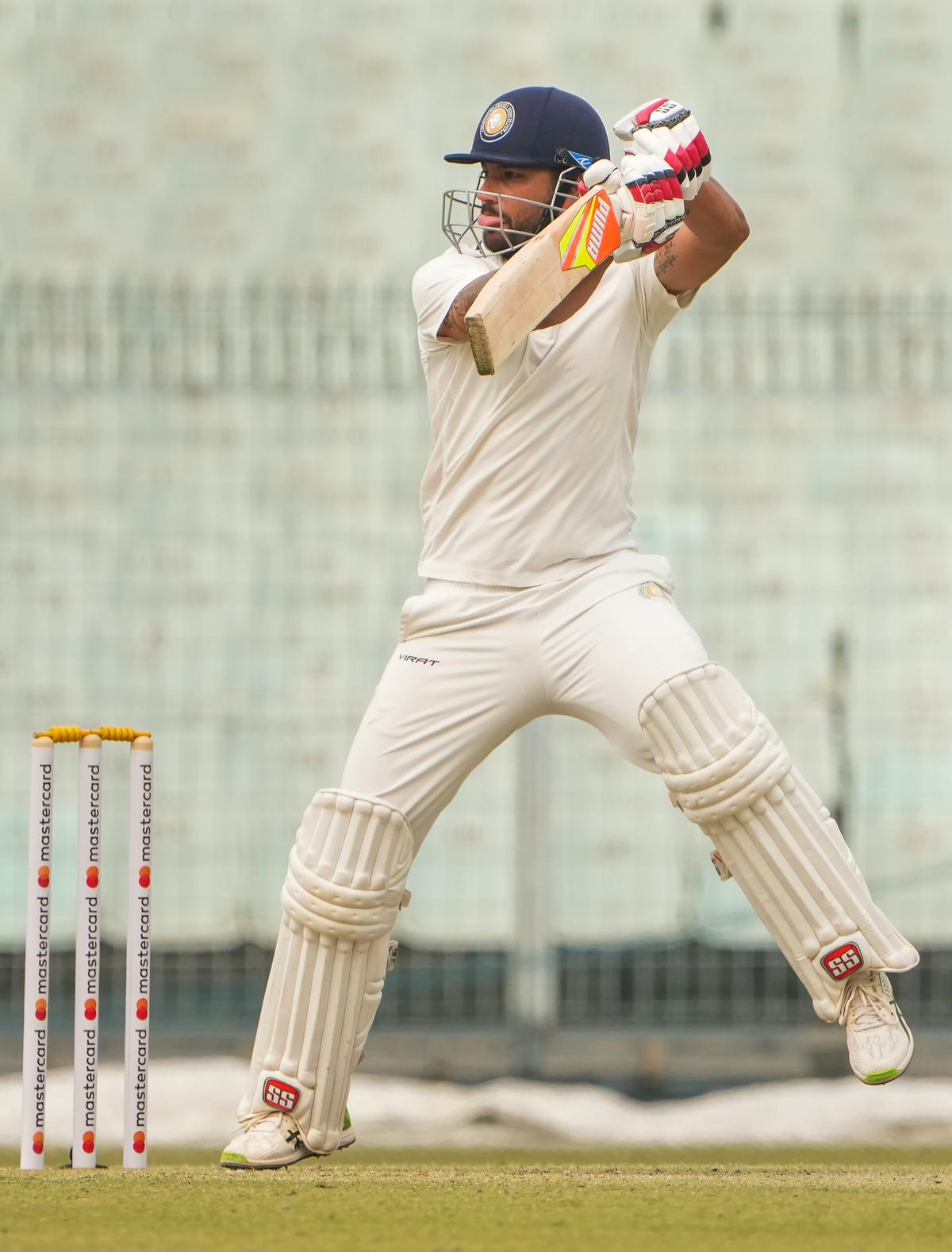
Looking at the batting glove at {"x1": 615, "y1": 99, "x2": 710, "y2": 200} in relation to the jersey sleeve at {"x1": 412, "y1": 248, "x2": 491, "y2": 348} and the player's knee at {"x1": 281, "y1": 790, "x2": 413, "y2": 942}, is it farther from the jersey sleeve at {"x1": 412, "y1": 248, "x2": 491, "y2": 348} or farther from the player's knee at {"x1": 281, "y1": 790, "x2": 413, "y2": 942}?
the player's knee at {"x1": 281, "y1": 790, "x2": 413, "y2": 942}

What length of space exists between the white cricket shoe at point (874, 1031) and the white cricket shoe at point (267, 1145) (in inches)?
39.9

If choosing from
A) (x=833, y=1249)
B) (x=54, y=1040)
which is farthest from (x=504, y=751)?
(x=833, y=1249)

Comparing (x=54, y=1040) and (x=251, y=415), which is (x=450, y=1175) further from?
(x=251, y=415)

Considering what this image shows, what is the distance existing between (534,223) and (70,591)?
3738mm

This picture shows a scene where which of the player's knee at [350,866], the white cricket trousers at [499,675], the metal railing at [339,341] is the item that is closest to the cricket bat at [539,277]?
the white cricket trousers at [499,675]

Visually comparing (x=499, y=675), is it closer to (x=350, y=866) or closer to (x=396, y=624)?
(x=350, y=866)

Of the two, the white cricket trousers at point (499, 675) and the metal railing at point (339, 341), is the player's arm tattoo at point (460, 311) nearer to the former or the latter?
the white cricket trousers at point (499, 675)

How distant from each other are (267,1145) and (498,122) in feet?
6.38

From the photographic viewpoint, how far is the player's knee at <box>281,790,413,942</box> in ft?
12.2

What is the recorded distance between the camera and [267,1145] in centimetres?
378

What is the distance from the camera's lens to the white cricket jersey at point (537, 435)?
3803 mm

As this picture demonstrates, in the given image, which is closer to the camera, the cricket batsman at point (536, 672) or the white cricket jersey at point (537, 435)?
the cricket batsman at point (536, 672)

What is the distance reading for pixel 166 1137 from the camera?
247 inches

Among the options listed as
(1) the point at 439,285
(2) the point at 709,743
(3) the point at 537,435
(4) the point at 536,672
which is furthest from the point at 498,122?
(2) the point at 709,743
